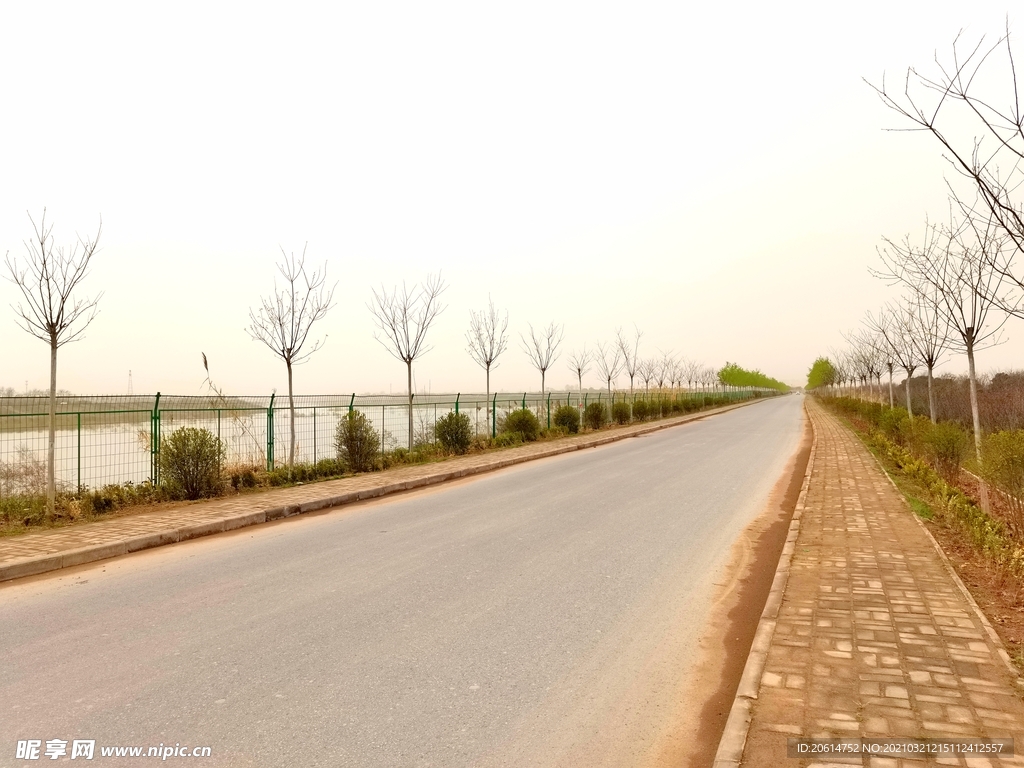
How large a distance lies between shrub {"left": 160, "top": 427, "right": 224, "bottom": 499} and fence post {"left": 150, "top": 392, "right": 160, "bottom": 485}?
249 mm

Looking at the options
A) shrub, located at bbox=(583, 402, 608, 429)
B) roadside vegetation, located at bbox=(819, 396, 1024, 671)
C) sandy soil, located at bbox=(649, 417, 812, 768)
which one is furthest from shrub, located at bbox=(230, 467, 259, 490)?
shrub, located at bbox=(583, 402, 608, 429)

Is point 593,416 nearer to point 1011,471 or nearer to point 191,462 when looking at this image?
point 191,462

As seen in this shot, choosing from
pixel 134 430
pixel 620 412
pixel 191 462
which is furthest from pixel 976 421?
pixel 620 412

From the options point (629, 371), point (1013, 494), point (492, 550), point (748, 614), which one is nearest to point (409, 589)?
point (492, 550)

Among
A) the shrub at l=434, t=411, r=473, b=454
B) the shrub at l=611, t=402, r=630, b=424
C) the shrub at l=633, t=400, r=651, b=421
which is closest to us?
the shrub at l=434, t=411, r=473, b=454

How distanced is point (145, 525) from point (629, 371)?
116 feet

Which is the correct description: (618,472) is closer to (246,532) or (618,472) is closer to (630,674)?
(246,532)

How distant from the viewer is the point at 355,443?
47.5 feet

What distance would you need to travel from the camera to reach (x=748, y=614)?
5.16 metres

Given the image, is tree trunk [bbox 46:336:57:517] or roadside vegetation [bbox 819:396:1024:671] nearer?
roadside vegetation [bbox 819:396:1024:671]

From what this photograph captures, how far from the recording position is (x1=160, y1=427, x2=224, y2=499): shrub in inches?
416

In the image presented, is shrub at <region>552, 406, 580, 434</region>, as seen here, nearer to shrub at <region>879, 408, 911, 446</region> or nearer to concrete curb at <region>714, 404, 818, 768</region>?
shrub at <region>879, 408, 911, 446</region>

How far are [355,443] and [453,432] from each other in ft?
13.9

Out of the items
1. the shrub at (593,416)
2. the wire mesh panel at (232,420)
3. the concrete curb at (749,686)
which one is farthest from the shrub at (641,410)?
A: the concrete curb at (749,686)
